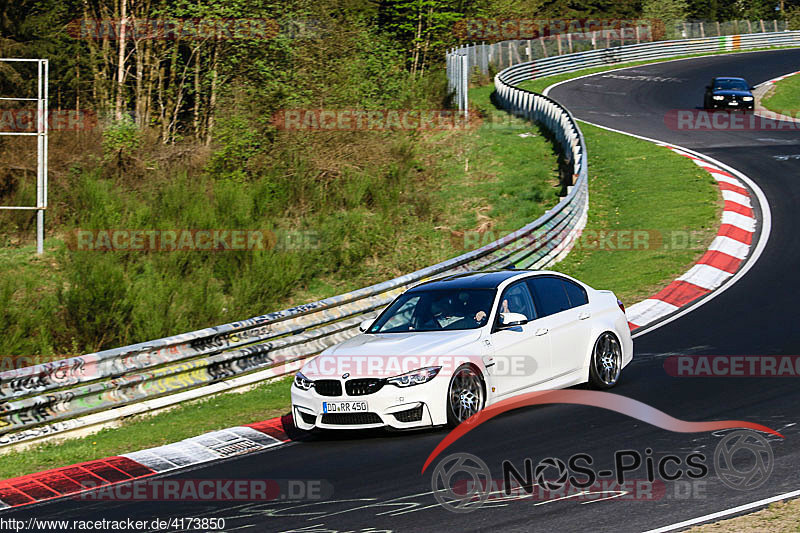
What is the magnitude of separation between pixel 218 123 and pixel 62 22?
9.84m

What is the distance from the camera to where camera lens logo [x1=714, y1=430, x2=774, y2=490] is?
265 inches

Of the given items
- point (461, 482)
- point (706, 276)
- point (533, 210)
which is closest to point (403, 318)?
point (461, 482)

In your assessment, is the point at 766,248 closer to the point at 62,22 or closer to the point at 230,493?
the point at 230,493

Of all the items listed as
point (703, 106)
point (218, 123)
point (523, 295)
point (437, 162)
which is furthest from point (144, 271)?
point (703, 106)

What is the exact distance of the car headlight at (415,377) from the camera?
29.0ft

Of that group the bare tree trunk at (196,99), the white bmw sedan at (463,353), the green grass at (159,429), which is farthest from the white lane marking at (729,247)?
the bare tree trunk at (196,99)

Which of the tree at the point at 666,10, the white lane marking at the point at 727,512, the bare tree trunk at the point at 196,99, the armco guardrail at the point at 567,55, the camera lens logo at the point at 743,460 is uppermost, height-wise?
the tree at the point at 666,10

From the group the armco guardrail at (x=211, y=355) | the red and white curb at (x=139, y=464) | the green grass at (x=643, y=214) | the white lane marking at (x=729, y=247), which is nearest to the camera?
the red and white curb at (x=139, y=464)

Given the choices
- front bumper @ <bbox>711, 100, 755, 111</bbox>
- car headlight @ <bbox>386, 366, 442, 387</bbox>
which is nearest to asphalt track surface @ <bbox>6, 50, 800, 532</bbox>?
car headlight @ <bbox>386, 366, 442, 387</bbox>

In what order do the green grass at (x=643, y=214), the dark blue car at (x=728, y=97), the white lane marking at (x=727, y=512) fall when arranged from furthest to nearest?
the dark blue car at (x=728, y=97) < the green grass at (x=643, y=214) < the white lane marking at (x=727, y=512)

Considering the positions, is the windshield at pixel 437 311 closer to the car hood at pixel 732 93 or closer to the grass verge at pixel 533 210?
the grass verge at pixel 533 210

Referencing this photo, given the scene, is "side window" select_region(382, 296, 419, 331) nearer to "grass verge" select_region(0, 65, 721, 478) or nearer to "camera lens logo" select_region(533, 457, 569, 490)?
"grass verge" select_region(0, 65, 721, 478)

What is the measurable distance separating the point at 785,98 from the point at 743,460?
37249 millimetres

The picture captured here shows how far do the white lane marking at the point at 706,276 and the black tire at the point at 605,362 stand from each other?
18.4 ft
